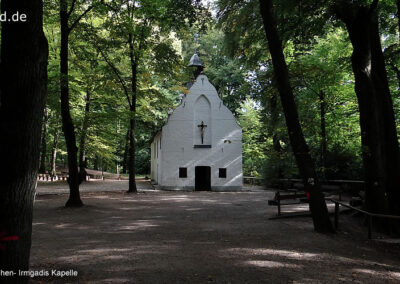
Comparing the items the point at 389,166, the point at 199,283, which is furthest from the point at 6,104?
the point at 389,166

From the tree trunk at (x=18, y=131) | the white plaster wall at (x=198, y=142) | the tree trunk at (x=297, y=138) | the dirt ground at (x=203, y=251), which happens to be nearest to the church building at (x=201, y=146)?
the white plaster wall at (x=198, y=142)

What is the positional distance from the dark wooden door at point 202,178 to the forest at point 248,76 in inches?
188

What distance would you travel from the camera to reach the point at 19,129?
3.20 metres

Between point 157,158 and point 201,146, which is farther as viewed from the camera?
point 157,158

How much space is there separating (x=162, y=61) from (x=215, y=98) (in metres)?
7.24

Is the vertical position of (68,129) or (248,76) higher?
(248,76)

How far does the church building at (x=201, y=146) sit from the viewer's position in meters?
24.4

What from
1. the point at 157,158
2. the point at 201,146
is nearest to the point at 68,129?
the point at 201,146

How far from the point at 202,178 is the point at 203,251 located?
1911 cm

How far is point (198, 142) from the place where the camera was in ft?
82.2

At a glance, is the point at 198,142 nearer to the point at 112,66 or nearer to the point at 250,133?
the point at 112,66

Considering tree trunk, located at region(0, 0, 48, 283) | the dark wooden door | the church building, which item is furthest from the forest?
the dark wooden door

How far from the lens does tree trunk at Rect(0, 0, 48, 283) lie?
3127 millimetres

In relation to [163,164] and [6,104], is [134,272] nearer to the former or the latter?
[6,104]
